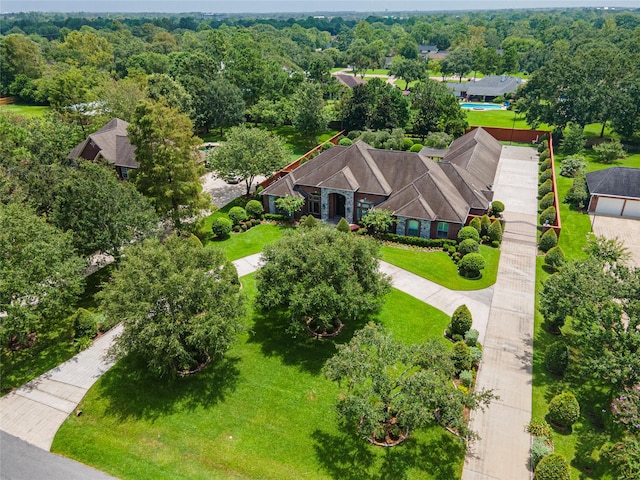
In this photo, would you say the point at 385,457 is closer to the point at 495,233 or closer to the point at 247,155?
the point at 495,233

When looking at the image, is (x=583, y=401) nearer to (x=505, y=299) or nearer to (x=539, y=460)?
(x=539, y=460)

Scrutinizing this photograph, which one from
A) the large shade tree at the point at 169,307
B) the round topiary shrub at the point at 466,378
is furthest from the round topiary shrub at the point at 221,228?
the round topiary shrub at the point at 466,378

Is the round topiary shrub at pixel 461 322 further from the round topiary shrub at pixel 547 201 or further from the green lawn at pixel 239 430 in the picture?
the round topiary shrub at pixel 547 201

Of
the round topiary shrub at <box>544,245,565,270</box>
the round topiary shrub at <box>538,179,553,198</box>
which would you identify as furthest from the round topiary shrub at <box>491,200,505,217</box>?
the round topiary shrub at <box>544,245,565,270</box>

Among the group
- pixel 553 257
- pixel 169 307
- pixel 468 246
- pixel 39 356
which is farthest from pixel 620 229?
pixel 39 356

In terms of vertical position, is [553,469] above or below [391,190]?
below

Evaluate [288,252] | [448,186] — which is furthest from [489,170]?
[288,252]

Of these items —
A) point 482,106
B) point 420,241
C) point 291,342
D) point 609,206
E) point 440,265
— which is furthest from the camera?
point 482,106

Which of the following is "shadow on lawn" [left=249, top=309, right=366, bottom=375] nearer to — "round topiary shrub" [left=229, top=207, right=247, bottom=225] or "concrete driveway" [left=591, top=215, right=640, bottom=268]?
"round topiary shrub" [left=229, top=207, right=247, bottom=225]
